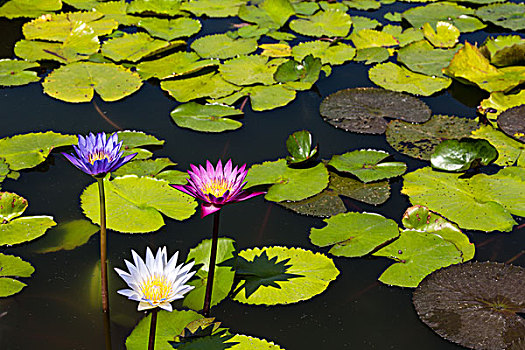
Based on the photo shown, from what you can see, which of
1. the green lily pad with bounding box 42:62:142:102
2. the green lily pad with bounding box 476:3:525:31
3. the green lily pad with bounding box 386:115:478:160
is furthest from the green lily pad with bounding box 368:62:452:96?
the green lily pad with bounding box 42:62:142:102

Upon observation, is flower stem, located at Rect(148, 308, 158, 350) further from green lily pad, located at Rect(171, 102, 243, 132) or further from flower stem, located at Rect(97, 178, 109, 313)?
green lily pad, located at Rect(171, 102, 243, 132)

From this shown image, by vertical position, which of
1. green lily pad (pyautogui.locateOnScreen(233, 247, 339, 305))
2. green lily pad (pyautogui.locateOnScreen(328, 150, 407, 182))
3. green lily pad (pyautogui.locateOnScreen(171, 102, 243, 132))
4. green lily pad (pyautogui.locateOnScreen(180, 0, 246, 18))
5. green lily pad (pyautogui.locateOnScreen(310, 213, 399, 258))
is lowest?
green lily pad (pyautogui.locateOnScreen(233, 247, 339, 305))

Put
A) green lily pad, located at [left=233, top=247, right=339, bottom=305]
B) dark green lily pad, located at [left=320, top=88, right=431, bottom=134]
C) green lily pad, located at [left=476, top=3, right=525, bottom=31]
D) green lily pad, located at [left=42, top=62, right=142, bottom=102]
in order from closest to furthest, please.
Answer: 1. green lily pad, located at [left=233, top=247, right=339, bottom=305]
2. dark green lily pad, located at [left=320, top=88, right=431, bottom=134]
3. green lily pad, located at [left=42, top=62, right=142, bottom=102]
4. green lily pad, located at [left=476, top=3, right=525, bottom=31]

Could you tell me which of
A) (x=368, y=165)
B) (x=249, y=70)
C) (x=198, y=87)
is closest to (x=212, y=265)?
(x=368, y=165)

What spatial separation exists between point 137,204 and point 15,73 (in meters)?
1.89

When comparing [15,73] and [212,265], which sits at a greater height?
[212,265]

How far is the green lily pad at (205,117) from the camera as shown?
3.39m

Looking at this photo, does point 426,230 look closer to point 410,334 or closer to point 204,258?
point 410,334

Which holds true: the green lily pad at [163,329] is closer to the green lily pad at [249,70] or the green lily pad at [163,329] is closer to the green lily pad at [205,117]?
the green lily pad at [205,117]

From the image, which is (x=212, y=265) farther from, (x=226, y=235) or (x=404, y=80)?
(x=404, y=80)

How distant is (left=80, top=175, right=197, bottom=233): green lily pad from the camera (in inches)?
104

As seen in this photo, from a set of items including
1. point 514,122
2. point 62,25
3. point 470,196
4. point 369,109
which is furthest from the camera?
point 62,25

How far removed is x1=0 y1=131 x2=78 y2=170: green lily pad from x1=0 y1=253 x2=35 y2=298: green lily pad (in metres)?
0.73

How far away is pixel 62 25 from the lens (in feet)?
15.1
